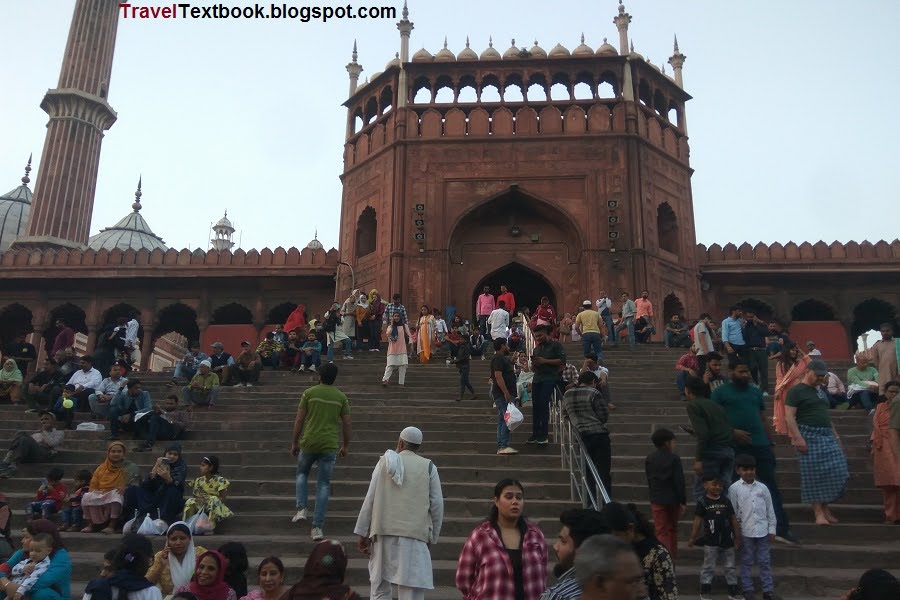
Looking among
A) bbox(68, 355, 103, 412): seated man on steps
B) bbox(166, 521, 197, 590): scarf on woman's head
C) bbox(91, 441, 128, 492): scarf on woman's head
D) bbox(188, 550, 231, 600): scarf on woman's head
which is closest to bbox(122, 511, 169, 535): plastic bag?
bbox(91, 441, 128, 492): scarf on woman's head

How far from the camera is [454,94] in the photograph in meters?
20.0

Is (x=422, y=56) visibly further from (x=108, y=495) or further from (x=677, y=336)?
(x=108, y=495)

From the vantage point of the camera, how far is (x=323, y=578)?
3.54 meters

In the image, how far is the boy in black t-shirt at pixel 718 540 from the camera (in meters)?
5.05

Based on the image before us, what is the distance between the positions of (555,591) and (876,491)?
217 inches

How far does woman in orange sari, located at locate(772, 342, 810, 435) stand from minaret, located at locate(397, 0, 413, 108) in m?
14.2

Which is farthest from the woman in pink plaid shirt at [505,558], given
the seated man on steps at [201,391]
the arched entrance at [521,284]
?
the arched entrance at [521,284]

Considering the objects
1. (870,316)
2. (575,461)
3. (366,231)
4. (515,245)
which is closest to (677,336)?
(515,245)

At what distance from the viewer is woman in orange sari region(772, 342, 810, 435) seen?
7383mm

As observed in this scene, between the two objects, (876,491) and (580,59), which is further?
(580,59)

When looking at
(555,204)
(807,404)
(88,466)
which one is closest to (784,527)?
(807,404)

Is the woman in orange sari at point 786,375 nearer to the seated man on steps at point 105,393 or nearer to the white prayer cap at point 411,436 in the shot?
the white prayer cap at point 411,436

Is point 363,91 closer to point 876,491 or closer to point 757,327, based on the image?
point 757,327

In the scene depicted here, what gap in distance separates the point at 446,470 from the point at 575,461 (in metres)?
1.29
